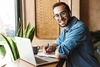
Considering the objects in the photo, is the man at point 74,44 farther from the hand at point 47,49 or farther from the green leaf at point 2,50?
the green leaf at point 2,50

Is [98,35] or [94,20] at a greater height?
[94,20]

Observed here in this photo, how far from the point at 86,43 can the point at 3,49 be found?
3.14 feet

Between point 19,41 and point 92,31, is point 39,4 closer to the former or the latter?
point 92,31

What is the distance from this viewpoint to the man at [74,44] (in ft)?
4.02

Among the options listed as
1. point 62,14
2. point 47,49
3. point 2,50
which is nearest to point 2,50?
point 2,50

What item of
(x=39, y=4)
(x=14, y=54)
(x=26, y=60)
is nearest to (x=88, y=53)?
(x=26, y=60)

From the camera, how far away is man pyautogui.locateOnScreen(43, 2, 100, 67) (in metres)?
1.23

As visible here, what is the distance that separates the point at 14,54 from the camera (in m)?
1.66

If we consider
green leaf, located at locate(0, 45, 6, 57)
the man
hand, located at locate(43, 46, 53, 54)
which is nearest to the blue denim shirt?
the man

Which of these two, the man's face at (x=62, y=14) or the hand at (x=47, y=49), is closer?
the man's face at (x=62, y=14)

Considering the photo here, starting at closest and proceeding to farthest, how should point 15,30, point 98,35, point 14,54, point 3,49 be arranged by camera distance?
point 14,54, point 3,49, point 98,35, point 15,30

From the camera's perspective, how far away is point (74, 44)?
4.01ft

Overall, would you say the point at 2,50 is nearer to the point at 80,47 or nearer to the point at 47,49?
the point at 47,49

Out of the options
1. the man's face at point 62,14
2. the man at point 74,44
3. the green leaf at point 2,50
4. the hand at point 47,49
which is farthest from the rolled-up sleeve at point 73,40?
the green leaf at point 2,50
